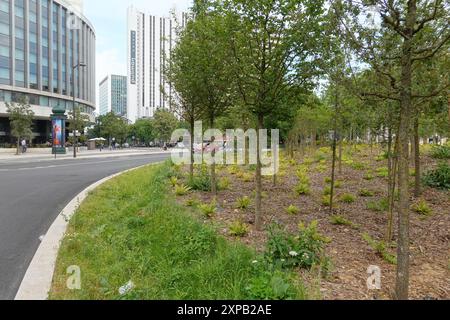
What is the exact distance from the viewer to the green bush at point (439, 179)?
890 cm

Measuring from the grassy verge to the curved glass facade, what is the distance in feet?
181

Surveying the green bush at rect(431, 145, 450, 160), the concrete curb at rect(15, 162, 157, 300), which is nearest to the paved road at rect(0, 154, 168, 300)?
the concrete curb at rect(15, 162, 157, 300)

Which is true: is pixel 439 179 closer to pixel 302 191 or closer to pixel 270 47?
pixel 302 191

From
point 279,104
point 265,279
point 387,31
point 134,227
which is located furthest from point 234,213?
point 387,31

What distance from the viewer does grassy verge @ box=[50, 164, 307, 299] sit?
364 centimetres

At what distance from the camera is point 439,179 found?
9109 mm

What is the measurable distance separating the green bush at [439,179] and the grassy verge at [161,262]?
6639mm

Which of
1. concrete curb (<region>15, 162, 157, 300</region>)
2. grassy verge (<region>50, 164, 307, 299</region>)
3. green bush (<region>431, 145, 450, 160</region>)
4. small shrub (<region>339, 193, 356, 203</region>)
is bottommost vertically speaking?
concrete curb (<region>15, 162, 157, 300</region>)

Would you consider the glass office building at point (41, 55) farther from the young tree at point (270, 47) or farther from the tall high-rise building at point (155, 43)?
the young tree at point (270, 47)

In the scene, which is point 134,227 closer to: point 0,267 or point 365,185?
point 0,267

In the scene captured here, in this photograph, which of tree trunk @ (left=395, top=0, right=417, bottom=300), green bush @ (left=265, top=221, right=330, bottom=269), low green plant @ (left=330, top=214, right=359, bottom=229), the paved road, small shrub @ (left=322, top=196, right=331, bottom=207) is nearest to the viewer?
tree trunk @ (left=395, top=0, right=417, bottom=300)

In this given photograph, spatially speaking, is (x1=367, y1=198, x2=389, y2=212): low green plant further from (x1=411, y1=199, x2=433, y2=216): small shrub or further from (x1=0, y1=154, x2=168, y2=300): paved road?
(x1=0, y1=154, x2=168, y2=300): paved road
